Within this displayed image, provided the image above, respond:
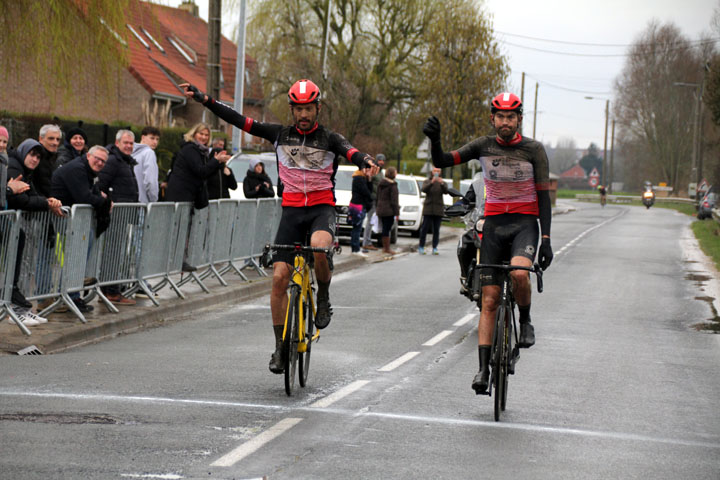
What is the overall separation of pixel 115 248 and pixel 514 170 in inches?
236

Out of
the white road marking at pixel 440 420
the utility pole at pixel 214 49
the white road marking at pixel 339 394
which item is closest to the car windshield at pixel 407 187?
the utility pole at pixel 214 49

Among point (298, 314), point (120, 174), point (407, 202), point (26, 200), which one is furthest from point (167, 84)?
point (298, 314)

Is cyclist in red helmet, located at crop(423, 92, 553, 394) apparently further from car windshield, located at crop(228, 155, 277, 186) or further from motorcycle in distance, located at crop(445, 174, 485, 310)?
car windshield, located at crop(228, 155, 277, 186)

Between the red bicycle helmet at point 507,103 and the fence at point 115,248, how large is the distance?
16.3 ft

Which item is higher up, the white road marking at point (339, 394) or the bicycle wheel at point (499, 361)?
the bicycle wheel at point (499, 361)

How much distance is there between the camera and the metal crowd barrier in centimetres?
1049

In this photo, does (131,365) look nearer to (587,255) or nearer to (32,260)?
(32,260)

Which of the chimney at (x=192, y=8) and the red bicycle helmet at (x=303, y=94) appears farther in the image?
the chimney at (x=192, y=8)

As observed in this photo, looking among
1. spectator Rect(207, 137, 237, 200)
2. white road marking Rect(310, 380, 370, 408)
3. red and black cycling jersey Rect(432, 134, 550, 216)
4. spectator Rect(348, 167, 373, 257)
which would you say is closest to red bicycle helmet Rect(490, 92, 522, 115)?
red and black cycling jersey Rect(432, 134, 550, 216)

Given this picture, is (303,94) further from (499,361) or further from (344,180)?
(344,180)

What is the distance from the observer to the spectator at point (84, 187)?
1205 cm

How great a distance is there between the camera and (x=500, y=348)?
7.46 meters

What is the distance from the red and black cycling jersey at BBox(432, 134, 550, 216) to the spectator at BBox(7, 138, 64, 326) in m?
4.76

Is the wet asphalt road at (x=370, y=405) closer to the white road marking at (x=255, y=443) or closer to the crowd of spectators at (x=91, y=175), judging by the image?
the white road marking at (x=255, y=443)
